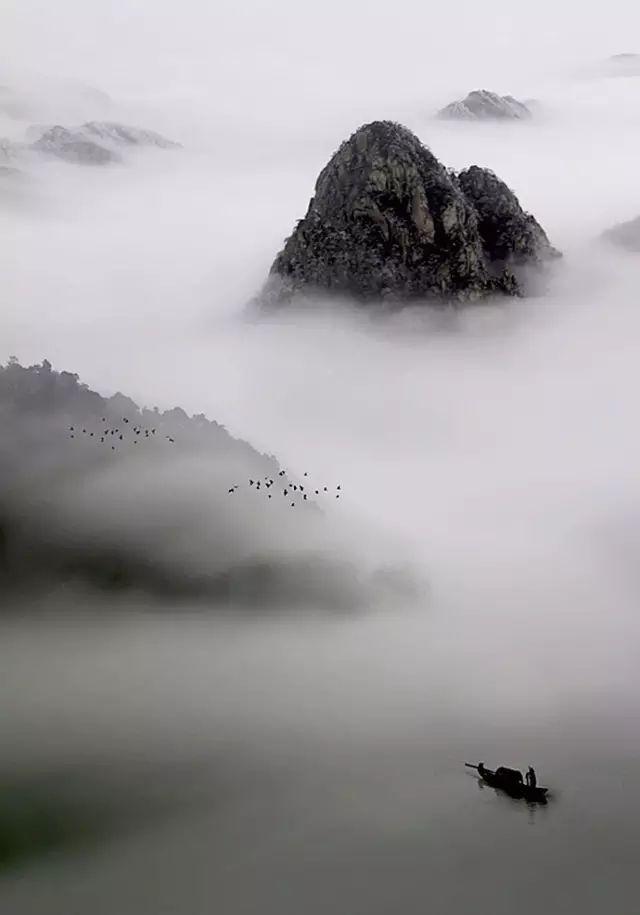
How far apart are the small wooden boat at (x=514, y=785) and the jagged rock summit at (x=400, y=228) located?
8481 centimetres

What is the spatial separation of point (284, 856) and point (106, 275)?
167m

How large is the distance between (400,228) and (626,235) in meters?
59.2

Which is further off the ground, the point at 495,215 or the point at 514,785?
the point at 495,215

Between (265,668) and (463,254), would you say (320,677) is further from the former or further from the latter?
(463,254)

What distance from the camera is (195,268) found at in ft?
606

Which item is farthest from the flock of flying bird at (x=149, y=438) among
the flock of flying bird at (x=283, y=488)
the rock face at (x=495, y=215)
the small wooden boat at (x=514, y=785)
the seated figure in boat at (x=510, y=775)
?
the rock face at (x=495, y=215)

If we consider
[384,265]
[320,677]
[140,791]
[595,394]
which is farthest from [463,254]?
[140,791]

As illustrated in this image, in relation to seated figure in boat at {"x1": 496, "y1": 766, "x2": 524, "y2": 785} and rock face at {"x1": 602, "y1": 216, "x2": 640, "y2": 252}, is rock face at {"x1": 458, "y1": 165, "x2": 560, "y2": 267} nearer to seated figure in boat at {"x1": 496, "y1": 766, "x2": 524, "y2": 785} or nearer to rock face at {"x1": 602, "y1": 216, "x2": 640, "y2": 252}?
rock face at {"x1": 602, "y1": 216, "x2": 640, "y2": 252}

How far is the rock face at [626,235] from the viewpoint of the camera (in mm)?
152250

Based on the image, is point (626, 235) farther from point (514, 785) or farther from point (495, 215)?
point (514, 785)

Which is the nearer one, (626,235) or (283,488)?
(283,488)

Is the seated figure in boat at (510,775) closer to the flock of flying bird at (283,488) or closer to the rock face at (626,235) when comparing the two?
the flock of flying bird at (283,488)

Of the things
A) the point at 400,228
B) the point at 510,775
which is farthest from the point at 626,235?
the point at 510,775

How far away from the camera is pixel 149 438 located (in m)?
82.4
